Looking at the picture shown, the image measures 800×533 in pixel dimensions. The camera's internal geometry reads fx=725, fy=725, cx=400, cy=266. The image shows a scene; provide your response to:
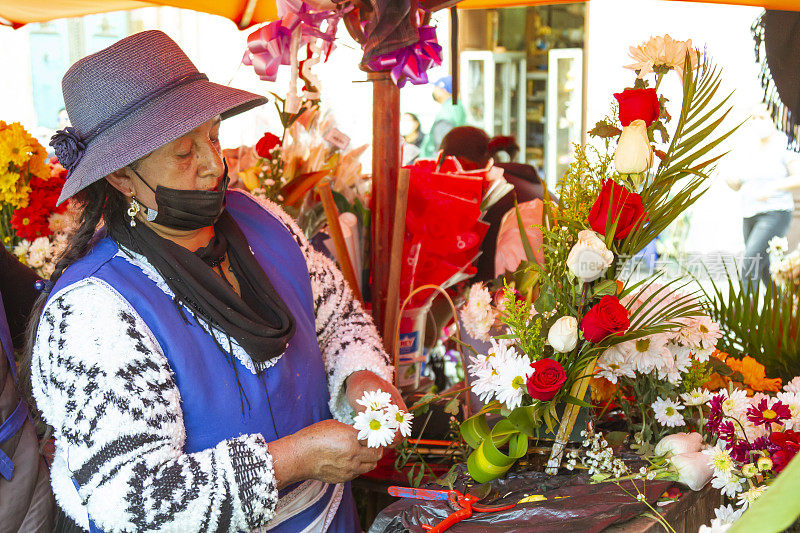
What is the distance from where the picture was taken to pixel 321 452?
1273 mm

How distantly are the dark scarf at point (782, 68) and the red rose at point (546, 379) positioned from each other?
7.33 feet

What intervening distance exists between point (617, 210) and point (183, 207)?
0.79 m

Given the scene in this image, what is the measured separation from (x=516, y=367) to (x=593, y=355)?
15 centimetres

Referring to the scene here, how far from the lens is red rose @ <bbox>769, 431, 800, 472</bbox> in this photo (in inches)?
A: 46.7

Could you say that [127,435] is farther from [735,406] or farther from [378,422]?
[735,406]

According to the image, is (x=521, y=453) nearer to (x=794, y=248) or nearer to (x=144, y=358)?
(x=144, y=358)

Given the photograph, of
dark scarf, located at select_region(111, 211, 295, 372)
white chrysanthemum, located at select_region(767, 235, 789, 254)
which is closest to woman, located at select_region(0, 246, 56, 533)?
dark scarf, located at select_region(111, 211, 295, 372)

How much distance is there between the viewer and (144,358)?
1.21m

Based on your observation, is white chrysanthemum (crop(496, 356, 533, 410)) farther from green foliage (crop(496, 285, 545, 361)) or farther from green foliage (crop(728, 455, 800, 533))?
green foliage (crop(728, 455, 800, 533))

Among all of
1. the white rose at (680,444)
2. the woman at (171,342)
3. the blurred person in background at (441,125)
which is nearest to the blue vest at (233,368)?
the woman at (171,342)

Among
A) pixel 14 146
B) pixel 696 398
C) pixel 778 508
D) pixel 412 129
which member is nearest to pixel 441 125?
pixel 412 129

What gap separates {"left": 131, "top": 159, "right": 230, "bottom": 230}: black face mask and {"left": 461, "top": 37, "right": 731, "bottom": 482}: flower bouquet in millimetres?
587

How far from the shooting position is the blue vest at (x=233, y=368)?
1.28 metres

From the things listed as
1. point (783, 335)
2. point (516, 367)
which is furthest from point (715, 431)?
point (783, 335)
